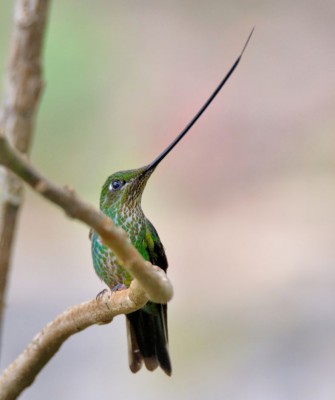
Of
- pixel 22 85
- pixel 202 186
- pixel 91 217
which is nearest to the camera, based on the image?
pixel 91 217

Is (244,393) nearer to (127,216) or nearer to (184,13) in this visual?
(127,216)

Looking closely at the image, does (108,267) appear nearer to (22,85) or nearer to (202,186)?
(22,85)

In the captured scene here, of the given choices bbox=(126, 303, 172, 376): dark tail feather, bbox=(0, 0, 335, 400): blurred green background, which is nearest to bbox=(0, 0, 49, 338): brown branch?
bbox=(126, 303, 172, 376): dark tail feather

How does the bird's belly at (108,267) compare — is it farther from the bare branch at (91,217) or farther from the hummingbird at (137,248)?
the bare branch at (91,217)

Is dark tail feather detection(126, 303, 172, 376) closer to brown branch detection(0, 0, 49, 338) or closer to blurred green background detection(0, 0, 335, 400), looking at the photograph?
brown branch detection(0, 0, 49, 338)

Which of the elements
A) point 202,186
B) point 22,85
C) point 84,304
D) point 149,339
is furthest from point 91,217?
point 202,186

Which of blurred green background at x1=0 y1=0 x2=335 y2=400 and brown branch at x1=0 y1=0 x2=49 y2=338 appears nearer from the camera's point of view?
brown branch at x1=0 y1=0 x2=49 y2=338
